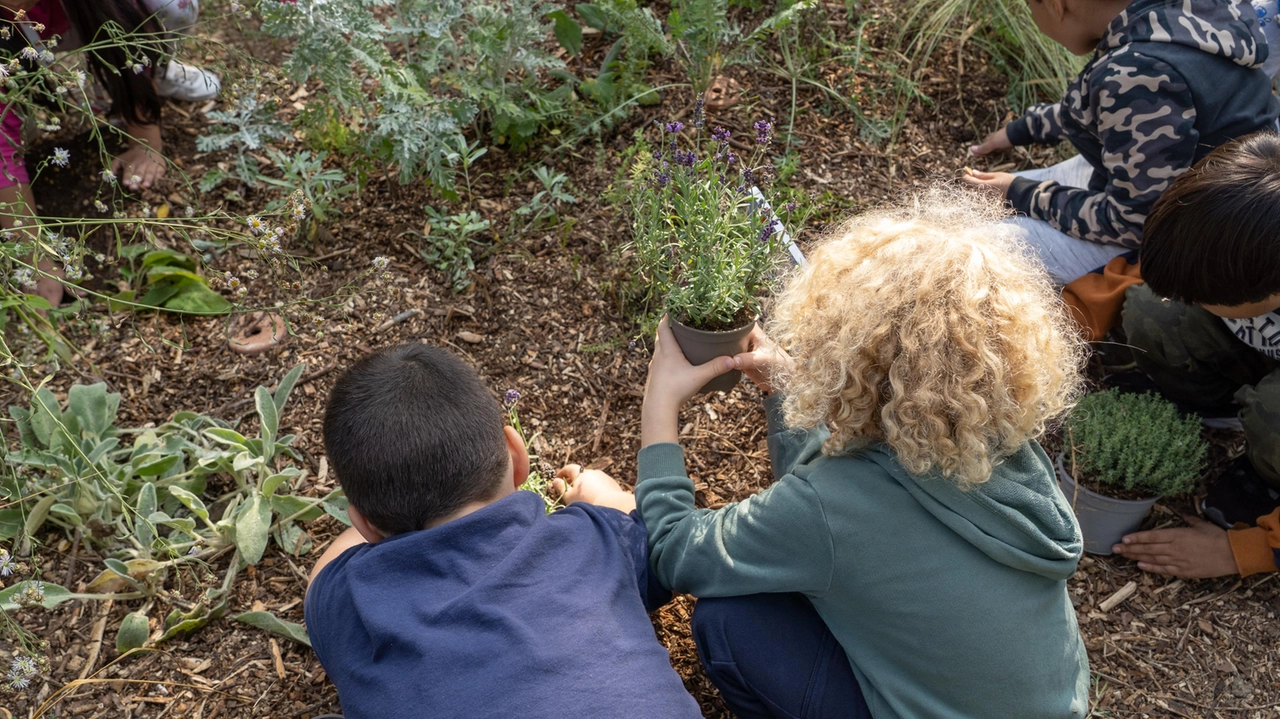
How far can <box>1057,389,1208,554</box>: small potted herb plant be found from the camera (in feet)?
6.97

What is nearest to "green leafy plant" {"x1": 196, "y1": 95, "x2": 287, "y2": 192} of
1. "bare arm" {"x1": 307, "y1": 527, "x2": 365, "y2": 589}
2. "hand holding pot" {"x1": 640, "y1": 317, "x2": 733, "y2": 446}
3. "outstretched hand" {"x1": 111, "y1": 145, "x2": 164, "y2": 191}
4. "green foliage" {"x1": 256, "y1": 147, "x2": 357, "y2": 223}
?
"green foliage" {"x1": 256, "y1": 147, "x2": 357, "y2": 223}

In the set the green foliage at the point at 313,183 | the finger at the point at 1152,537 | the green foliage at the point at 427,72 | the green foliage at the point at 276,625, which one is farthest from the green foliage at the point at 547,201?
the finger at the point at 1152,537

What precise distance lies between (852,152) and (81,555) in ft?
8.66

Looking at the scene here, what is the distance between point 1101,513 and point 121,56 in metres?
3.24

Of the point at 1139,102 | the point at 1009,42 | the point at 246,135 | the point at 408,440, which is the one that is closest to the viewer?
the point at 408,440

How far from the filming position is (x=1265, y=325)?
2141 mm

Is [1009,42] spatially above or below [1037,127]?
above

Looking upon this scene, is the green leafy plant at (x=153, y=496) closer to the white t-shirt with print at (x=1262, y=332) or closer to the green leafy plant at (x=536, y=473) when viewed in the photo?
the green leafy plant at (x=536, y=473)

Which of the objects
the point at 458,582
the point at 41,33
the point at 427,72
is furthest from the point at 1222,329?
the point at 41,33

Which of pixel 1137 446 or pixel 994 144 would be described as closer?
pixel 1137 446

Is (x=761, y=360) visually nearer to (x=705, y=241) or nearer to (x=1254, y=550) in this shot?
(x=705, y=241)

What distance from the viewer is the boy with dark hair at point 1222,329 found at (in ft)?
6.31

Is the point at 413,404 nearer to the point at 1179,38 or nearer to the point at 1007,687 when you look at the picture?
the point at 1007,687

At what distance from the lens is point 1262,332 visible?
85.0 inches
